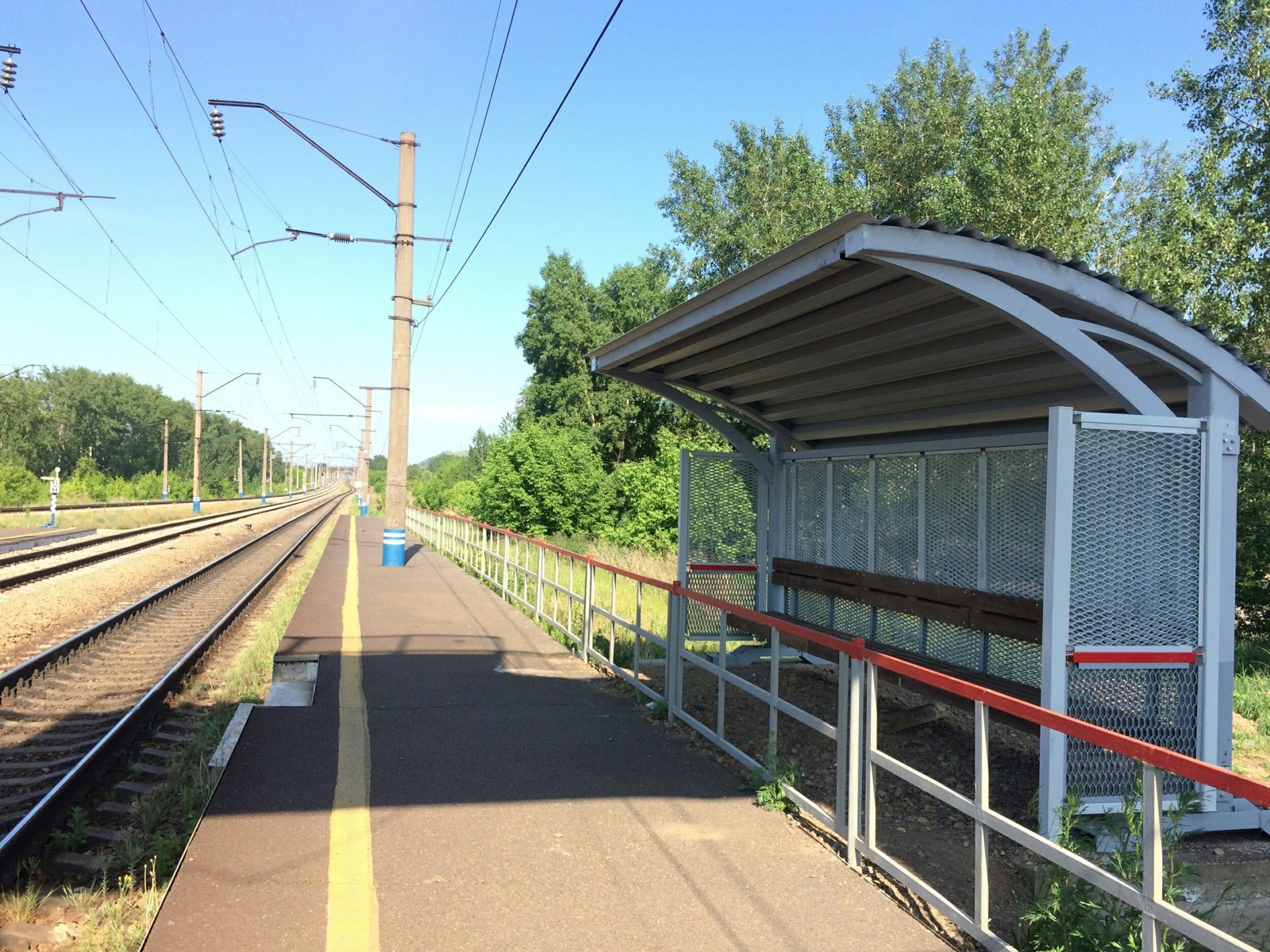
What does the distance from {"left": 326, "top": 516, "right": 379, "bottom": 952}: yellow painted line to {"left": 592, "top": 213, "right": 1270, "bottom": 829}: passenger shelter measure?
10.6 feet

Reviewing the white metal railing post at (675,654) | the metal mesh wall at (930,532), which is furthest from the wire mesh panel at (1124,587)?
the white metal railing post at (675,654)

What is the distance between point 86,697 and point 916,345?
7.48 m

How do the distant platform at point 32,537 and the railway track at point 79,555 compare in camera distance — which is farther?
the distant platform at point 32,537

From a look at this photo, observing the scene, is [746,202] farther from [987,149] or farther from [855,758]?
[855,758]

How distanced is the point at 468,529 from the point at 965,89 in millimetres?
20911

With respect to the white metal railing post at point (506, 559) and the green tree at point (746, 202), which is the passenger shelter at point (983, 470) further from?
the green tree at point (746, 202)

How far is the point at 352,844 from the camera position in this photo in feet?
15.6

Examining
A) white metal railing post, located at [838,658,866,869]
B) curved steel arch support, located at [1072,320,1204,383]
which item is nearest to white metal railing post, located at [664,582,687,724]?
white metal railing post, located at [838,658,866,869]

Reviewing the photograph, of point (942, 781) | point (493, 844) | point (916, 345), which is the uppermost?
point (916, 345)

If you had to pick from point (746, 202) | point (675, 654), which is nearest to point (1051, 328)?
point (675, 654)

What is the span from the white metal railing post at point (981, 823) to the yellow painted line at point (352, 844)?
2.26 m

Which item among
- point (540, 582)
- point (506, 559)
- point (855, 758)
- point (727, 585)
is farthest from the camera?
point (506, 559)

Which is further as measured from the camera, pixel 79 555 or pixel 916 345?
pixel 79 555

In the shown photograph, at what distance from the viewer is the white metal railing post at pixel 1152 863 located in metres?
3.07
